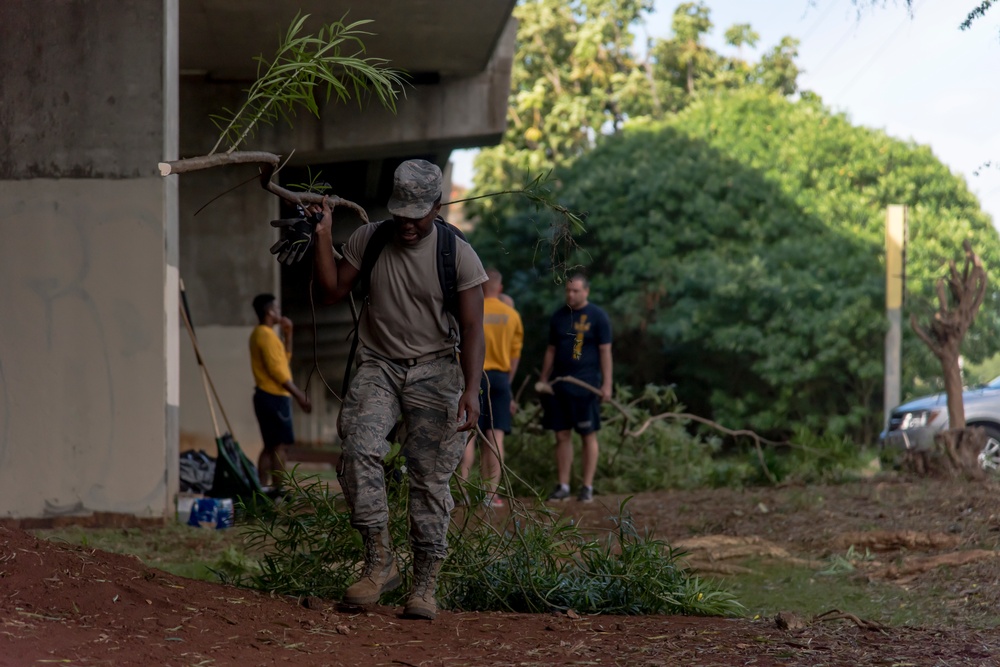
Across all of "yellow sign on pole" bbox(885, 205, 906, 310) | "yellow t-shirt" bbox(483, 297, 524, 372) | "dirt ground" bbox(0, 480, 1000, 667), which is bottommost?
"dirt ground" bbox(0, 480, 1000, 667)

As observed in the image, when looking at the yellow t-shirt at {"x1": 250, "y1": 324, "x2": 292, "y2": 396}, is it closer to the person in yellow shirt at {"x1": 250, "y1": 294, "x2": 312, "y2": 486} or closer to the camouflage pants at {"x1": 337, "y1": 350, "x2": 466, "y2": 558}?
the person in yellow shirt at {"x1": 250, "y1": 294, "x2": 312, "y2": 486}

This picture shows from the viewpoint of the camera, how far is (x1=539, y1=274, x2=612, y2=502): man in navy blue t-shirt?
11031mm

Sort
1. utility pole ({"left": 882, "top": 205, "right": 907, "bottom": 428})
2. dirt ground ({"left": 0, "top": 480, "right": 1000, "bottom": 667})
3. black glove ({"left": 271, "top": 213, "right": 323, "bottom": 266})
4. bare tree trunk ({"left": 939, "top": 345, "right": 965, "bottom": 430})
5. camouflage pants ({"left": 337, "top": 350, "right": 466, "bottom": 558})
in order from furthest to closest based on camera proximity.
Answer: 1. utility pole ({"left": 882, "top": 205, "right": 907, "bottom": 428})
2. bare tree trunk ({"left": 939, "top": 345, "right": 965, "bottom": 430})
3. camouflage pants ({"left": 337, "top": 350, "right": 466, "bottom": 558})
4. black glove ({"left": 271, "top": 213, "right": 323, "bottom": 266})
5. dirt ground ({"left": 0, "top": 480, "right": 1000, "bottom": 667})

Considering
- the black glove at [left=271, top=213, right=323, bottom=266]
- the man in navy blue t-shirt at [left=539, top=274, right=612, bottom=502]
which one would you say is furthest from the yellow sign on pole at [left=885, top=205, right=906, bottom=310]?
the black glove at [left=271, top=213, right=323, bottom=266]

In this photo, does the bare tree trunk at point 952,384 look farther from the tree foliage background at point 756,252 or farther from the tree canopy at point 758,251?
the tree canopy at point 758,251

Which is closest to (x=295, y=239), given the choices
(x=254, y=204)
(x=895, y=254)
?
(x=254, y=204)

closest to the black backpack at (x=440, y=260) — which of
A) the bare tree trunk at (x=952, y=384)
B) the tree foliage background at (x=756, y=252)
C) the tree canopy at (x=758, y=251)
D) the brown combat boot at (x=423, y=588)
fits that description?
the brown combat boot at (x=423, y=588)

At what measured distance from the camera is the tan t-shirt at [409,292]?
5.34 metres

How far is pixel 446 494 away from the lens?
17.8ft

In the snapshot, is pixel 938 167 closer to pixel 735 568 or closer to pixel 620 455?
pixel 620 455

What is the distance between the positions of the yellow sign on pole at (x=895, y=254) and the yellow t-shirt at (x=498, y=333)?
1299cm

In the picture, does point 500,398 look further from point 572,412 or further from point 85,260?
point 85,260

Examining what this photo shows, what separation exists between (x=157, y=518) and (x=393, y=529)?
139 inches

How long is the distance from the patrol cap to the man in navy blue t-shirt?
5.71 meters
